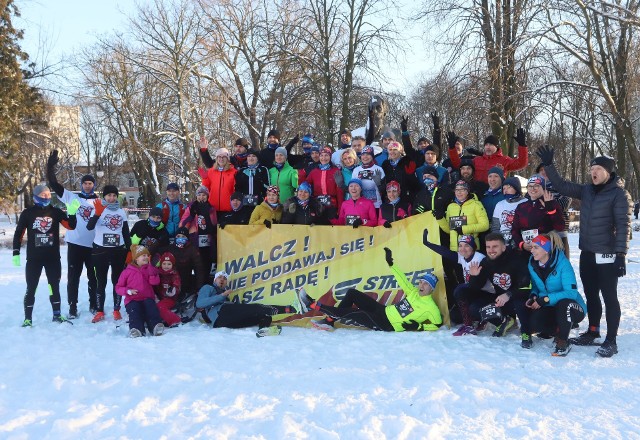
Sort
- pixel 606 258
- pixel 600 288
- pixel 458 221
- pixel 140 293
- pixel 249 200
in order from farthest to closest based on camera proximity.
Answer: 1. pixel 249 200
2. pixel 140 293
3. pixel 458 221
4. pixel 600 288
5. pixel 606 258

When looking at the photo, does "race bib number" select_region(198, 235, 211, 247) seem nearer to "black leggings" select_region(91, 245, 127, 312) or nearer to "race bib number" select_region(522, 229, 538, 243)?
"black leggings" select_region(91, 245, 127, 312)

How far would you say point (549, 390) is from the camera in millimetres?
4219

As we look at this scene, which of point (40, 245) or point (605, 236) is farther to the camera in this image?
point (40, 245)

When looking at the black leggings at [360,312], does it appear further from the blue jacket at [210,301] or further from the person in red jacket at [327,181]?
the person in red jacket at [327,181]

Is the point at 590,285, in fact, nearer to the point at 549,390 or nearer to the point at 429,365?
the point at 549,390

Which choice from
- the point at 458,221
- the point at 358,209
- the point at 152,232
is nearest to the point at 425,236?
the point at 458,221

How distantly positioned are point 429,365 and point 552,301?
5.29 feet

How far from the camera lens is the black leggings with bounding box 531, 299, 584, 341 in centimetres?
513

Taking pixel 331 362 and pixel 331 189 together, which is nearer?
pixel 331 362

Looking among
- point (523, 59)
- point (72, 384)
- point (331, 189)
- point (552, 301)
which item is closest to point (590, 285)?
point (552, 301)

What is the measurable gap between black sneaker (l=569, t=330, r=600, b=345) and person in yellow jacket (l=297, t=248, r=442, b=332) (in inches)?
58.6

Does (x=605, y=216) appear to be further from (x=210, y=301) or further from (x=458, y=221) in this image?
(x=210, y=301)

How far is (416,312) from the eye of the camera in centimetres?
612

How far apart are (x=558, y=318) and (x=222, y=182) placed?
4976mm
